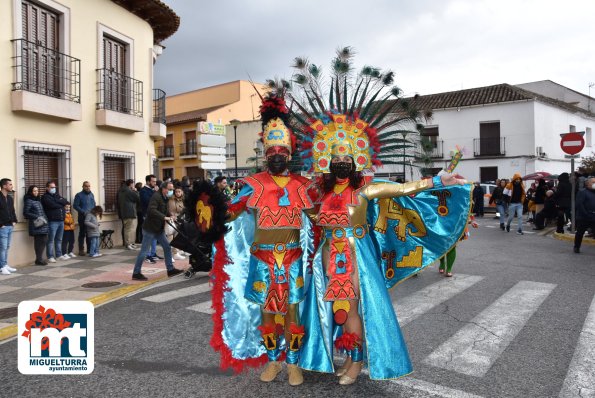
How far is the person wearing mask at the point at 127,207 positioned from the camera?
12562 mm

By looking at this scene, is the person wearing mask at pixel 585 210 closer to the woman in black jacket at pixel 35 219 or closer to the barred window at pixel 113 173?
the woman in black jacket at pixel 35 219

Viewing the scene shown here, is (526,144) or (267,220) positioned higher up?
(526,144)

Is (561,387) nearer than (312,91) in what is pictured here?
Yes

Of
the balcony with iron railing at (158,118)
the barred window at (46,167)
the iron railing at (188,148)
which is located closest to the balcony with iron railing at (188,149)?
the iron railing at (188,148)

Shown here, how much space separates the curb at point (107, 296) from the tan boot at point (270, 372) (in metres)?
3.36

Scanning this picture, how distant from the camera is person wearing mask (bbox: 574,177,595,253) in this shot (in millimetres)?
10352

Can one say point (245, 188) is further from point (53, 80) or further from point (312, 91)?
point (53, 80)

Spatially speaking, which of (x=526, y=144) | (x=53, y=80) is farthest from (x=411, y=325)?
(x=526, y=144)

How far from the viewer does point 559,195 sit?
47.0ft

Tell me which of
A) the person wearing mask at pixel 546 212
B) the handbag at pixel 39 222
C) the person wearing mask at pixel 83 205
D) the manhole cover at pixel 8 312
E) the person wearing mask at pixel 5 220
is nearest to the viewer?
the manhole cover at pixel 8 312

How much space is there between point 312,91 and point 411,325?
2.80 metres

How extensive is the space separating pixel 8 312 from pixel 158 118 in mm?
10240

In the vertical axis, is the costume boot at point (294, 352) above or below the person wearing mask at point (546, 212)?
below

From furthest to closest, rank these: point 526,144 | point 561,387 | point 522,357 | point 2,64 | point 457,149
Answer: point 526,144 < point 2,64 < point 522,357 < point 457,149 < point 561,387
